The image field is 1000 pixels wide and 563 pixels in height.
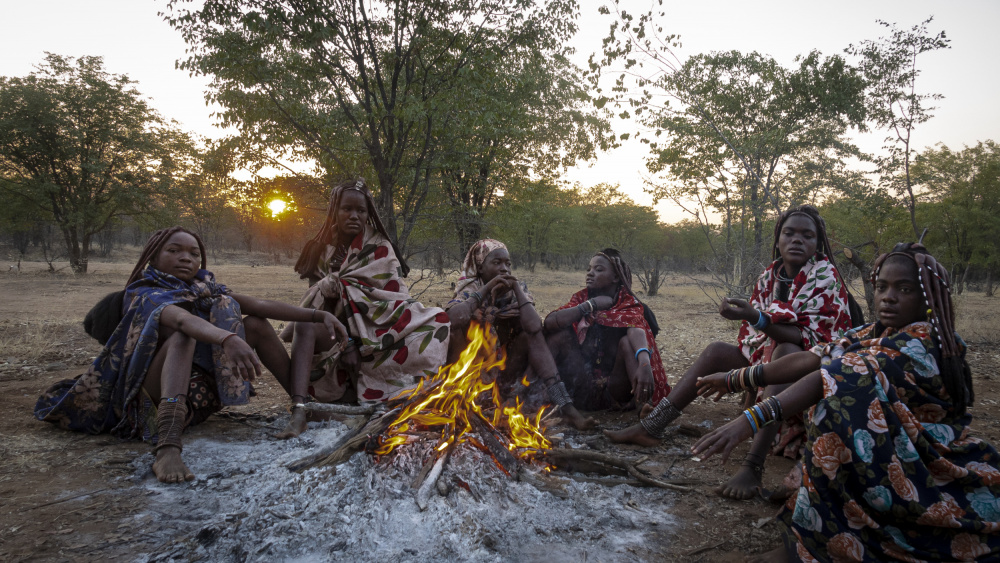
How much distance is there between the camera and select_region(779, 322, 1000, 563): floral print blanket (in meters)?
1.77

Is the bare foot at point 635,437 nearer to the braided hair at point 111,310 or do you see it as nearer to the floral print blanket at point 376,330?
the floral print blanket at point 376,330

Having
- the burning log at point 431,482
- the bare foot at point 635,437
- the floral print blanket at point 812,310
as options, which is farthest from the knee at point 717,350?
the burning log at point 431,482

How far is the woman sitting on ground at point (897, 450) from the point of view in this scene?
70.0 inches

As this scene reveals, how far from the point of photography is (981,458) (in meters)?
1.86

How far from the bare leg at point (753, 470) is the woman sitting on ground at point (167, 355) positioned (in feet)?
8.29

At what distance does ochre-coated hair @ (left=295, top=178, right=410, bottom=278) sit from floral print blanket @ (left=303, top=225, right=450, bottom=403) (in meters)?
0.25

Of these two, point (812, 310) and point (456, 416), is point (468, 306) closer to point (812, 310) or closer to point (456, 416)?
point (456, 416)

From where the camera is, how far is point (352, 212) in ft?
13.0

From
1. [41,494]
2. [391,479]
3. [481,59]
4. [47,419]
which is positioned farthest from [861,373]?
[481,59]

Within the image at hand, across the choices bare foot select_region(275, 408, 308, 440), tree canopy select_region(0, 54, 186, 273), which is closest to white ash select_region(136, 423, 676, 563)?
bare foot select_region(275, 408, 308, 440)

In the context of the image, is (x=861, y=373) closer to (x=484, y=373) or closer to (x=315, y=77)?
(x=484, y=373)

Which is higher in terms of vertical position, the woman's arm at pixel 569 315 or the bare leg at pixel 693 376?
the woman's arm at pixel 569 315

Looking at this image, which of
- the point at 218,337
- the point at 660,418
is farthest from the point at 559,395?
the point at 218,337

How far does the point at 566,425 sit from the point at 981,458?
7.78 feet
